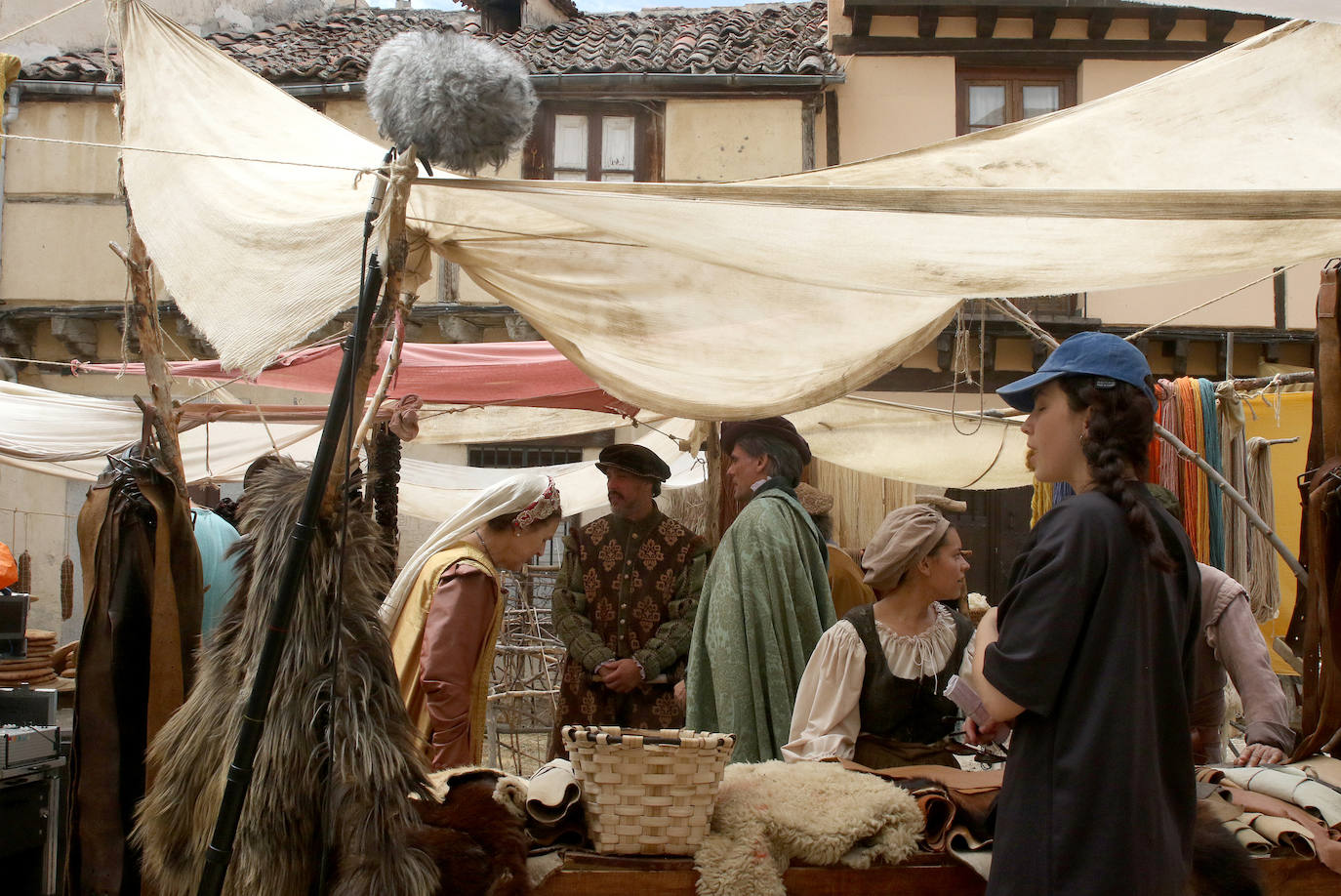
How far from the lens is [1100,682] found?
1.85 meters

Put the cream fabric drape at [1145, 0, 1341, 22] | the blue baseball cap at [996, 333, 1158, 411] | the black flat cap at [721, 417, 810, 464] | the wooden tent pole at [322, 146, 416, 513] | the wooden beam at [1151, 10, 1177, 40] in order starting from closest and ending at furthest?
1. the cream fabric drape at [1145, 0, 1341, 22]
2. the blue baseball cap at [996, 333, 1158, 411]
3. the wooden tent pole at [322, 146, 416, 513]
4. the black flat cap at [721, 417, 810, 464]
5. the wooden beam at [1151, 10, 1177, 40]

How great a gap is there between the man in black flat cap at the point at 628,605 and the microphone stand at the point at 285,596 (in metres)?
1.79

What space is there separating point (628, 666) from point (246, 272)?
196 cm

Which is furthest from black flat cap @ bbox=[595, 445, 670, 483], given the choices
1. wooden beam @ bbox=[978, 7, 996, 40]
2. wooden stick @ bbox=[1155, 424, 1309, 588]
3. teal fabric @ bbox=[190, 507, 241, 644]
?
wooden beam @ bbox=[978, 7, 996, 40]

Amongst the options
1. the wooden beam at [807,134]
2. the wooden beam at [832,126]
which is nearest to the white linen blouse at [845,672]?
the wooden beam at [807,134]

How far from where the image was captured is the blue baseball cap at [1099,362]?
197cm

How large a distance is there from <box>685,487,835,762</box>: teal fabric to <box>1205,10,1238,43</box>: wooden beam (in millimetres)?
9080

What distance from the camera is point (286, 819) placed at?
85.9 inches

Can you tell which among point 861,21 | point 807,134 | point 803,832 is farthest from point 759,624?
point 861,21

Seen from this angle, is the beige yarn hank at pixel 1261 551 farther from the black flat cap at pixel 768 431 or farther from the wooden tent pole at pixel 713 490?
the wooden tent pole at pixel 713 490

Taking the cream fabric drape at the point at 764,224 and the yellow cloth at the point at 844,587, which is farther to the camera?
the yellow cloth at the point at 844,587

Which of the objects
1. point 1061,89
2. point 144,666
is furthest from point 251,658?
point 1061,89

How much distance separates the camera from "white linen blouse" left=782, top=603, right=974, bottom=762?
2.66m

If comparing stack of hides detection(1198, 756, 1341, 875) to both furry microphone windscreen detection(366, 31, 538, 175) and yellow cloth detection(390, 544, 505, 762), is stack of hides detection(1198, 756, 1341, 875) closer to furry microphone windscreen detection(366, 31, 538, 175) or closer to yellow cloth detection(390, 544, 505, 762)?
yellow cloth detection(390, 544, 505, 762)
